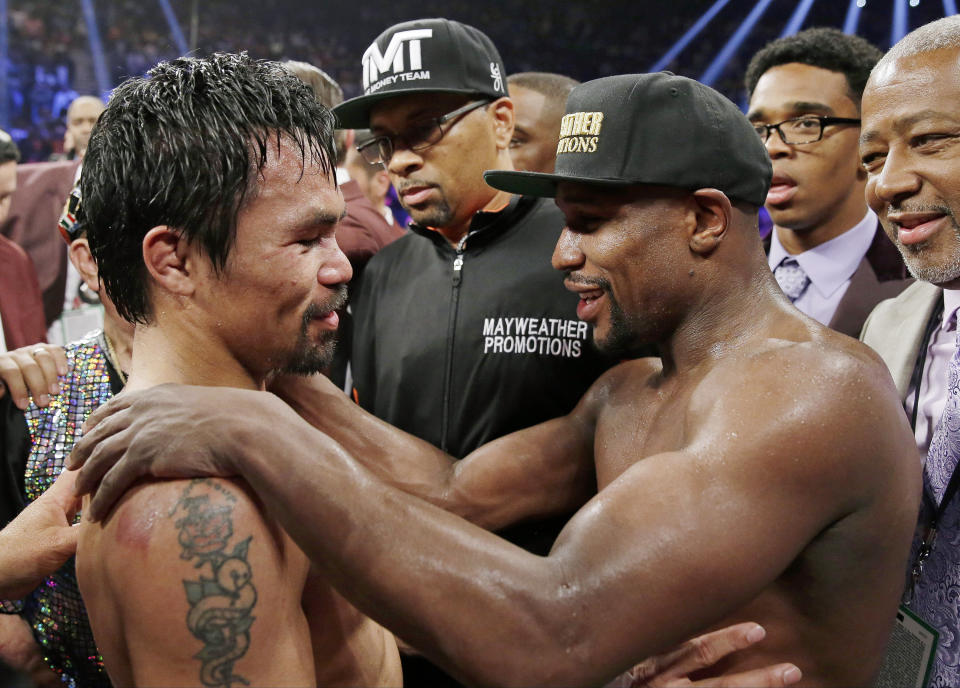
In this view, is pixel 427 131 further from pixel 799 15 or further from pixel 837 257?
pixel 799 15

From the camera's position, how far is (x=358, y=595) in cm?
126

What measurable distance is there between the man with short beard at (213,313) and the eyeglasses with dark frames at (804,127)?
5.58ft

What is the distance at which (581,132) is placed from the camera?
1662 mm

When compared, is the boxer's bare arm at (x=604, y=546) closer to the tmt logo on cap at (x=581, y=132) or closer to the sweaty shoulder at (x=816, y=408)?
the sweaty shoulder at (x=816, y=408)

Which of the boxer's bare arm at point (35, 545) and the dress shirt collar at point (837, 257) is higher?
the dress shirt collar at point (837, 257)

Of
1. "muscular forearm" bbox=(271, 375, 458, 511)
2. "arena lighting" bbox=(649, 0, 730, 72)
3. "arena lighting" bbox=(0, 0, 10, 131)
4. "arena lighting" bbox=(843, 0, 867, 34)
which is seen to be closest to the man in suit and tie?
"muscular forearm" bbox=(271, 375, 458, 511)

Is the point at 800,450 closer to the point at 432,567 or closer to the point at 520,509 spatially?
the point at 432,567

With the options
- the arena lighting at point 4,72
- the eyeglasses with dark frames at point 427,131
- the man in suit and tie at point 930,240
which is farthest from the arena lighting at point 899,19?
the arena lighting at point 4,72

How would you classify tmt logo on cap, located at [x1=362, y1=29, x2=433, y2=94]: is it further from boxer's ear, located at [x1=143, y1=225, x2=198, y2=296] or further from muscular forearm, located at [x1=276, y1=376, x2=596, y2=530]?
boxer's ear, located at [x1=143, y1=225, x2=198, y2=296]

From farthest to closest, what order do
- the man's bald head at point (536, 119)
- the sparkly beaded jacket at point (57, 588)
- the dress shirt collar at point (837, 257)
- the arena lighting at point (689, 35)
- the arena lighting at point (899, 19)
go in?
the arena lighting at point (689, 35) → the arena lighting at point (899, 19) → the man's bald head at point (536, 119) → the dress shirt collar at point (837, 257) → the sparkly beaded jacket at point (57, 588)

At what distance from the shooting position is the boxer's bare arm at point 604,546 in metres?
1.24

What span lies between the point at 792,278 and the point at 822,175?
0.32 m

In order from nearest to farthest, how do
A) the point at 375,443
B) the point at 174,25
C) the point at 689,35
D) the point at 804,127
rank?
the point at 375,443 → the point at 804,127 → the point at 174,25 → the point at 689,35

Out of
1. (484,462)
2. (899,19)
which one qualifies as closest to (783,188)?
(484,462)
